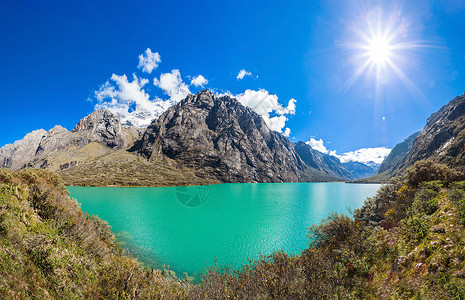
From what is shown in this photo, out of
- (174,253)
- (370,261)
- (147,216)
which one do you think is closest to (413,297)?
(370,261)

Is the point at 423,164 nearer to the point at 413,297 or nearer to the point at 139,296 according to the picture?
the point at 413,297

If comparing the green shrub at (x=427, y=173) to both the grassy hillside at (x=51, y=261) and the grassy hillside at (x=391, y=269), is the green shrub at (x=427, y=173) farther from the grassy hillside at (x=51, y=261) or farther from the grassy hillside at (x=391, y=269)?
the grassy hillside at (x=51, y=261)

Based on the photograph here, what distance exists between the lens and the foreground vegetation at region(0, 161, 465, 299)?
220 inches

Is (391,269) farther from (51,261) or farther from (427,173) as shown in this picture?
(51,261)

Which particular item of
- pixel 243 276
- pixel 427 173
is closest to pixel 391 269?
pixel 243 276

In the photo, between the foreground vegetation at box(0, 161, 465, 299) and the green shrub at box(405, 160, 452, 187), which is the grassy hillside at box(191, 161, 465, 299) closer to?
the foreground vegetation at box(0, 161, 465, 299)

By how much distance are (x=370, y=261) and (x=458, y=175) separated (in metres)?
11.8

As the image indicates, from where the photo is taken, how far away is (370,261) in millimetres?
9719

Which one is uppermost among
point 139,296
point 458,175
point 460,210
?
point 458,175

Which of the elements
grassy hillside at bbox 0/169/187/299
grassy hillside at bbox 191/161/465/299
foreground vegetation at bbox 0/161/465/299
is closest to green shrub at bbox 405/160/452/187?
grassy hillside at bbox 191/161/465/299

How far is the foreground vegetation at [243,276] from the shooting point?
18.3 feet

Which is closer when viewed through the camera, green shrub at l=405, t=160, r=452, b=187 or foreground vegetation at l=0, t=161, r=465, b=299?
foreground vegetation at l=0, t=161, r=465, b=299

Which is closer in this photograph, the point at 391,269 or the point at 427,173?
the point at 391,269

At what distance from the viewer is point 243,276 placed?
10.0m
